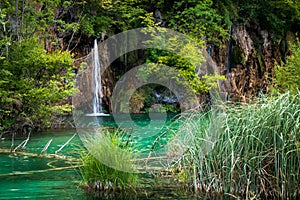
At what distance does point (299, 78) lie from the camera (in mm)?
16375

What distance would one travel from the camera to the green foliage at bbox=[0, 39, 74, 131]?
14.6 meters

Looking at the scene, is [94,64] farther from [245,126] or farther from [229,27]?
[245,126]

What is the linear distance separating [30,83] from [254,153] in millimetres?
10230

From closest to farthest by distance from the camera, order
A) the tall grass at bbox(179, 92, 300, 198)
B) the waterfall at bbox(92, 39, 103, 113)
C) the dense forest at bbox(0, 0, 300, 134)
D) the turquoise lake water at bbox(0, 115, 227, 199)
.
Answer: the tall grass at bbox(179, 92, 300, 198) < the turquoise lake water at bbox(0, 115, 227, 199) < the dense forest at bbox(0, 0, 300, 134) < the waterfall at bbox(92, 39, 103, 113)

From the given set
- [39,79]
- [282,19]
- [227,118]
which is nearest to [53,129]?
[39,79]

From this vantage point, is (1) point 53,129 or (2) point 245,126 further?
(1) point 53,129

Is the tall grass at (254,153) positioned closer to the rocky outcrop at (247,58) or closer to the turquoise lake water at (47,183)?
the turquoise lake water at (47,183)

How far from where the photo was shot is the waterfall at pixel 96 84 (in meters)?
23.4

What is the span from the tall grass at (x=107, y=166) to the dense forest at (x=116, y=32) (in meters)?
7.79

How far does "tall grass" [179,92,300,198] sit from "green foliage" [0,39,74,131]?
9114mm

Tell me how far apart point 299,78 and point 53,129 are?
918cm

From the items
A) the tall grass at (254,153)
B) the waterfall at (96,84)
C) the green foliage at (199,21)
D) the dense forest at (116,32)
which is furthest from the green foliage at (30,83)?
the green foliage at (199,21)

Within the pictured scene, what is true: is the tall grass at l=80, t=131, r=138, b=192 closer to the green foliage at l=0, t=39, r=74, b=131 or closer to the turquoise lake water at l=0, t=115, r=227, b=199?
the turquoise lake water at l=0, t=115, r=227, b=199

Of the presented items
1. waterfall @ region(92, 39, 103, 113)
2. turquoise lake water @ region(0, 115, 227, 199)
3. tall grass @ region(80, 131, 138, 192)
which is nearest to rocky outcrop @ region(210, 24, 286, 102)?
waterfall @ region(92, 39, 103, 113)
